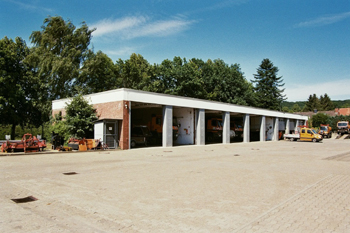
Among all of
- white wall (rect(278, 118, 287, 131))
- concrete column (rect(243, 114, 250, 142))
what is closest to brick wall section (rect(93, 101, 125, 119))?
concrete column (rect(243, 114, 250, 142))

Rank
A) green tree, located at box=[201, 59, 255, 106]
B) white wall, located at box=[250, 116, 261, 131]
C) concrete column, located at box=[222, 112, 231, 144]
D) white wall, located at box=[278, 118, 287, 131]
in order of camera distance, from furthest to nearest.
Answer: green tree, located at box=[201, 59, 255, 106]
white wall, located at box=[278, 118, 287, 131]
white wall, located at box=[250, 116, 261, 131]
concrete column, located at box=[222, 112, 231, 144]

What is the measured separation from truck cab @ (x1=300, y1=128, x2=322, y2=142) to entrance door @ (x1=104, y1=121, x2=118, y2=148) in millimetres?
28326

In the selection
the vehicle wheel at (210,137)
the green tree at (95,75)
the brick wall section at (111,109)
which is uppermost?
the green tree at (95,75)

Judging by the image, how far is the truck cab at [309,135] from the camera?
127ft

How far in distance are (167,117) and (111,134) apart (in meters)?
6.02

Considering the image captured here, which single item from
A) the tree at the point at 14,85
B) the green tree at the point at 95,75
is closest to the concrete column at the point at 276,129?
the green tree at the point at 95,75

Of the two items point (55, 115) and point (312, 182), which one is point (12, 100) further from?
point (312, 182)

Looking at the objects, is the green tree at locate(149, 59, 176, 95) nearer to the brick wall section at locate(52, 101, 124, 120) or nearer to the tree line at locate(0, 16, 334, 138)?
the tree line at locate(0, 16, 334, 138)

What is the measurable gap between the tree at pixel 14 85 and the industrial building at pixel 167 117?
6.02 meters

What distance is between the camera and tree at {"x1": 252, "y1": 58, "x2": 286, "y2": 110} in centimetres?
7188

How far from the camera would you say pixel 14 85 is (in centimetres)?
3631

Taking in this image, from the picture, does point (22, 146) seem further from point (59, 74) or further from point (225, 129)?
point (225, 129)

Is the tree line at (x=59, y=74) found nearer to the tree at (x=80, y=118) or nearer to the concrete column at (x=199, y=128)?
the tree at (x=80, y=118)

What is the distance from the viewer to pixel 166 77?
51719 mm
